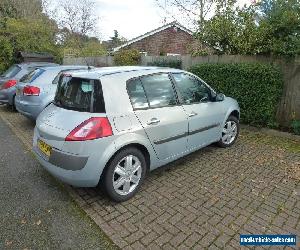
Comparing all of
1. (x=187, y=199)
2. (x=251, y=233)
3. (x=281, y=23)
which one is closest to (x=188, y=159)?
(x=187, y=199)

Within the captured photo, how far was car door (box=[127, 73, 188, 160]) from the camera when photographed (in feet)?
12.3

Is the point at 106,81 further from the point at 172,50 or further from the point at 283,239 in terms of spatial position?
the point at 172,50

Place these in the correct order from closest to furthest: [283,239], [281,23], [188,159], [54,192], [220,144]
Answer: [283,239]
[54,192]
[188,159]
[220,144]
[281,23]

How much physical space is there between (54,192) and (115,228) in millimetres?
1275

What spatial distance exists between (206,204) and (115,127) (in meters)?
1.56

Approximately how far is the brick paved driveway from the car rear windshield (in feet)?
4.07

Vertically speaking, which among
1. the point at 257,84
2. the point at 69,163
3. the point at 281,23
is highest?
the point at 281,23

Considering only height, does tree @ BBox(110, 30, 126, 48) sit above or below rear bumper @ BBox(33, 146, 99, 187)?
above

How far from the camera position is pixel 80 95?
11.9 feet

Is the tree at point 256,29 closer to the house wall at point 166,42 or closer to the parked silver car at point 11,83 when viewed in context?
the parked silver car at point 11,83

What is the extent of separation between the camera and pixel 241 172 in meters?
4.54

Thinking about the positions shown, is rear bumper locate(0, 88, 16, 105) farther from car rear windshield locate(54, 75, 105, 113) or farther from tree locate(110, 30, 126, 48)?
tree locate(110, 30, 126, 48)

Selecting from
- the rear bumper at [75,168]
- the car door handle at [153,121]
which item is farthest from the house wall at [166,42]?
the rear bumper at [75,168]

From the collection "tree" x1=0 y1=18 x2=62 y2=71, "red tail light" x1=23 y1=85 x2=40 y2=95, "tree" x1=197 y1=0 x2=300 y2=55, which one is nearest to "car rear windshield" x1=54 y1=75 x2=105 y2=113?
"red tail light" x1=23 y1=85 x2=40 y2=95
